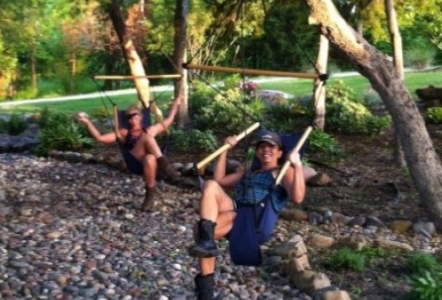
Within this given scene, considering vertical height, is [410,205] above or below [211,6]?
below

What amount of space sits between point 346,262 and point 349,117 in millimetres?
5825

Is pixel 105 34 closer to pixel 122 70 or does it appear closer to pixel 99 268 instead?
pixel 122 70

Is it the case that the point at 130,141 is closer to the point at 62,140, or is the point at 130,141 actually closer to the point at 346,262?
the point at 346,262

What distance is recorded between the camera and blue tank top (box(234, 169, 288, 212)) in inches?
178

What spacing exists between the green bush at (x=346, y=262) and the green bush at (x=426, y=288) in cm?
50

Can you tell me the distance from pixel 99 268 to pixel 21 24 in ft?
26.1

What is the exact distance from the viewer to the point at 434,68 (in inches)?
821

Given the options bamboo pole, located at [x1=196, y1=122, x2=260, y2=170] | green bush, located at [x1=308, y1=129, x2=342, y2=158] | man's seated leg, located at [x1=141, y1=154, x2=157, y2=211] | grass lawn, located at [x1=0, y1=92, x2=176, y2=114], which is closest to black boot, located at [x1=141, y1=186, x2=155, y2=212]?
man's seated leg, located at [x1=141, y1=154, x2=157, y2=211]

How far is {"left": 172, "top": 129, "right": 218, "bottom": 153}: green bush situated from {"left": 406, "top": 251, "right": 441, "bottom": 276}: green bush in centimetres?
463

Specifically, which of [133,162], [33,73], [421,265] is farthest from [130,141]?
[33,73]

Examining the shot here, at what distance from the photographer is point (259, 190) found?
4.77 meters

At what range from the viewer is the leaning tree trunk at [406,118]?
20.2 ft

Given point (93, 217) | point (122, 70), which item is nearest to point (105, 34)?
point (122, 70)

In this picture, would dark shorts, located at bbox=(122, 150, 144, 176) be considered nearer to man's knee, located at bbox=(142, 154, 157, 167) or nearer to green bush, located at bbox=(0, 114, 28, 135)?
man's knee, located at bbox=(142, 154, 157, 167)
